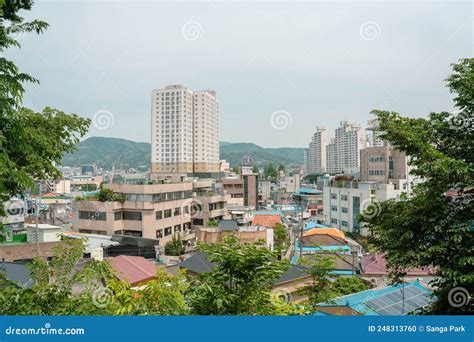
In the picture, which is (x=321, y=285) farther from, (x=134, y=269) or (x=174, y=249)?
(x=174, y=249)

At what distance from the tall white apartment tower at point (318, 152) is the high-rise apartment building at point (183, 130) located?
24.8 metres

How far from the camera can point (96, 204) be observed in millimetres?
17625

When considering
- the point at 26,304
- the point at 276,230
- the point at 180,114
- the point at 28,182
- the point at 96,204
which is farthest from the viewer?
the point at 180,114

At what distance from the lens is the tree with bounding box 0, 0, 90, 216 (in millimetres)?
2676

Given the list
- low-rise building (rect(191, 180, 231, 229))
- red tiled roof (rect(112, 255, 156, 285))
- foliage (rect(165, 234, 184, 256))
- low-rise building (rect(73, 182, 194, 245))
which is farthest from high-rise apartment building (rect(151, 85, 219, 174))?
red tiled roof (rect(112, 255, 156, 285))

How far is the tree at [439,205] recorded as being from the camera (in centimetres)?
317

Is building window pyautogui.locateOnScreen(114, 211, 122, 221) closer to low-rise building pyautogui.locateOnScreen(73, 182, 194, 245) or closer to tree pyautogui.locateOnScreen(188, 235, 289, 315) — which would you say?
low-rise building pyautogui.locateOnScreen(73, 182, 194, 245)

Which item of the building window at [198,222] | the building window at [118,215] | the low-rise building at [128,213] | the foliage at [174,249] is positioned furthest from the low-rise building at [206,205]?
the building window at [118,215]

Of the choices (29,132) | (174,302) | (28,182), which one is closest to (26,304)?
(28,182)

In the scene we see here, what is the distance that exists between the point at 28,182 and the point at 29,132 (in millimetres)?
771

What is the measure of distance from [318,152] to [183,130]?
33163 mm

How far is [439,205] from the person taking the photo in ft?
11.0

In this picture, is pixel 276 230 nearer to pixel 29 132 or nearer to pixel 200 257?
pixel 200 257

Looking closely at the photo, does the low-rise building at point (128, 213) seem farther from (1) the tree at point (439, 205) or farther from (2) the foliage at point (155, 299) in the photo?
(2) the foliage at point (155, 299)
